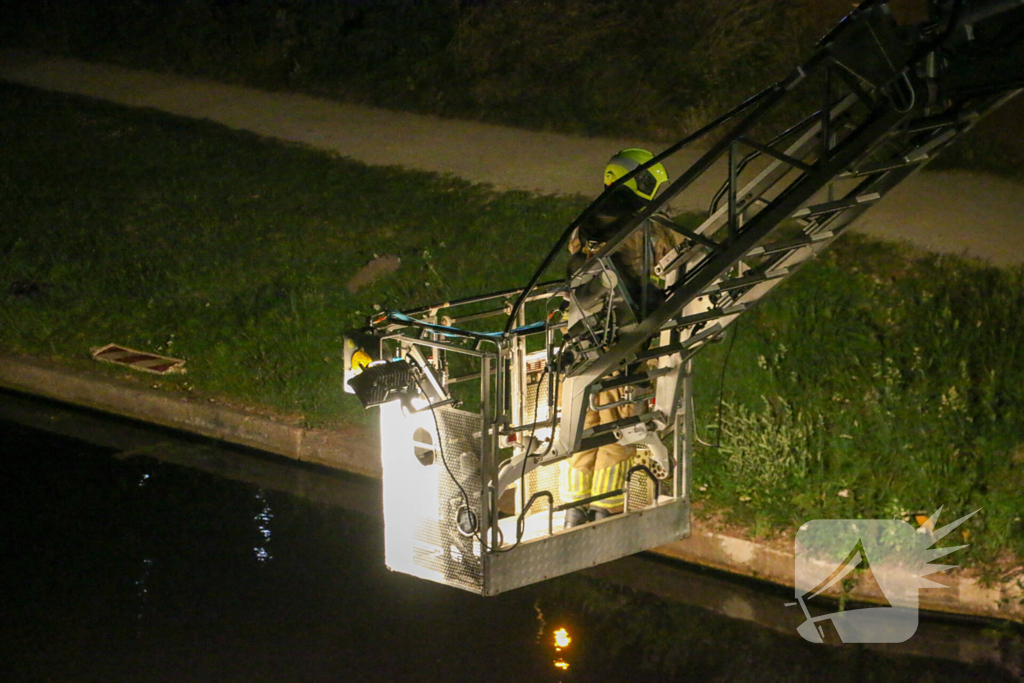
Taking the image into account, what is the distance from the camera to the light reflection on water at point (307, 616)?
545cm

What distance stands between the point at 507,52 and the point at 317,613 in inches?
392

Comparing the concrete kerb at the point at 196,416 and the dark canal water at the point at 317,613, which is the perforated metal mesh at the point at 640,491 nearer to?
the dark canal water at the point at 317,613

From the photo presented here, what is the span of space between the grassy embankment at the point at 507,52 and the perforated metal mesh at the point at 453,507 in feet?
23.4

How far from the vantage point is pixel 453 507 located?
5465 millimetres

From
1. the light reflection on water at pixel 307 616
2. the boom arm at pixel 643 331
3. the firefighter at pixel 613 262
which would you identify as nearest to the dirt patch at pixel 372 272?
the light reflection on water at pixel 307 616

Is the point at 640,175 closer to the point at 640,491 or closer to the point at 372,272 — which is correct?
the point at 640,491

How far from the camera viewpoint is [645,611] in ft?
19.7

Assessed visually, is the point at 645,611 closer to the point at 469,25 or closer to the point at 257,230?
the point at 257,230

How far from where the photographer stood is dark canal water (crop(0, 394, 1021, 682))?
5449 millimetres

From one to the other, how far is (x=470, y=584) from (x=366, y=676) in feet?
2.20

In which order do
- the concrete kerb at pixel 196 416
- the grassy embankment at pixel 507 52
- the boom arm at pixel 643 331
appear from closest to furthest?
1. the boom arm at pixel 643 331
2. the concrete kerb at pixel 196 416
3. the grassy embankment at pixel 507 52

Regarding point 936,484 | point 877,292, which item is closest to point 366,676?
point 936,484

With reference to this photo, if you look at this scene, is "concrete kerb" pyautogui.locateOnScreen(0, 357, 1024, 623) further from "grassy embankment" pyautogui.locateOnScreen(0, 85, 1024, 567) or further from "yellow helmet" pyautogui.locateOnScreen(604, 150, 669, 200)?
"yellow helmet" pyautogui.locateOnScreen(604, 150, 669, 200)

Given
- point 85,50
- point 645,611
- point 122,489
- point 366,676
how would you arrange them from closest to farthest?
point 366,676 → point 645,611 → point 122,489 → point 85,50
